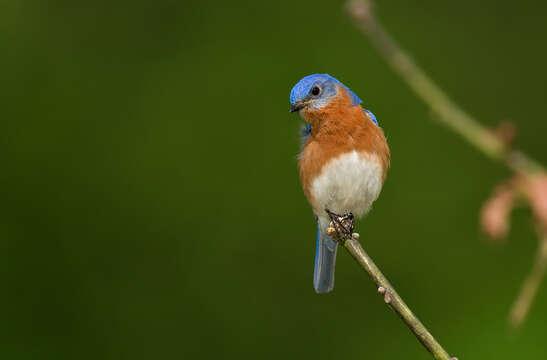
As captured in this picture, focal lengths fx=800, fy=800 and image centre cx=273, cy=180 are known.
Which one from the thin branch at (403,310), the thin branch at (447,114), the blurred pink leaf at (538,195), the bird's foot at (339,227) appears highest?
the thin branch at (447,114)

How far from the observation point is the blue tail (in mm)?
3910

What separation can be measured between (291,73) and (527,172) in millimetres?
2747

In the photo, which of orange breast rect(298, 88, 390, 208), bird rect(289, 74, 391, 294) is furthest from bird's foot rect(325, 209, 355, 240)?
orange breast rect(298, 88, 390, 208)

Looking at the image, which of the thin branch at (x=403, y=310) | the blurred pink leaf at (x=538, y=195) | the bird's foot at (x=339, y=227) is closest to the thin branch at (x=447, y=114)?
the blurred pink leaf at (x=538, y=195)

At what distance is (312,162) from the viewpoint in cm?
375

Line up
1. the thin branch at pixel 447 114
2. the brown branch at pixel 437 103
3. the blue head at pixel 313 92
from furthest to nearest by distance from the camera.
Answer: the blue head at pixel 313 92, the thin branch at pixel 447 114, the brown branch at pixel 437 103

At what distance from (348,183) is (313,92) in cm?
45

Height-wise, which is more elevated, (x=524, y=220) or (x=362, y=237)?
(x=362, y=237)

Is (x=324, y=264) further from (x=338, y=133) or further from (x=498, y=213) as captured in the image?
(x=498, y=213)

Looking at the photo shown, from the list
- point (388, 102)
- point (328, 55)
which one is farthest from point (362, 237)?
point (328, 55)

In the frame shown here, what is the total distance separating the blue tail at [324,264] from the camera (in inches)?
154

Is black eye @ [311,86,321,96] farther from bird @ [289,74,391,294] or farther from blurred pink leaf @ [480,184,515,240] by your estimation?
blurred pink leaf @ [480,184,515,240]

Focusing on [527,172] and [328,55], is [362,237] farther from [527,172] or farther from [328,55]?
[527,172]

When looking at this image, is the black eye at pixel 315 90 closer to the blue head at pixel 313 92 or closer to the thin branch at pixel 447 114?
the blue head at pixel 313 92
